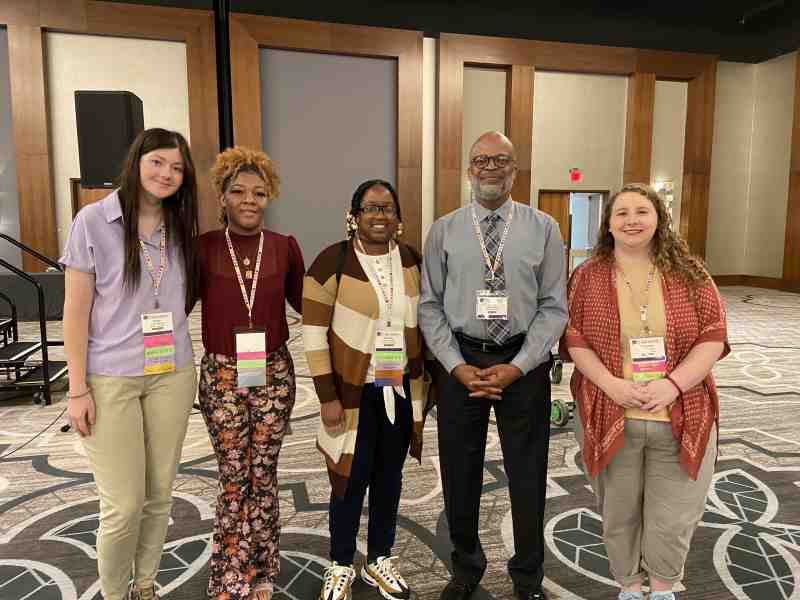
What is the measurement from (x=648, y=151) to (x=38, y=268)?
38.0ft

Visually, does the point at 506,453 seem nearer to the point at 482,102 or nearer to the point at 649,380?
the point at 649,380

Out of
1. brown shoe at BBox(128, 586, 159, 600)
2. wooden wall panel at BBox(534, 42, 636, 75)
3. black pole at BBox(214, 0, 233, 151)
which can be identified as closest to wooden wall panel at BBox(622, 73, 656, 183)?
wooden wall panel at BBox(534, 42, 636, 75)

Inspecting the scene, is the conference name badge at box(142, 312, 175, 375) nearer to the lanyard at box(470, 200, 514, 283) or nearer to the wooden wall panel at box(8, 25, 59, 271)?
the lanyard at box(470, 200, 514, 283)

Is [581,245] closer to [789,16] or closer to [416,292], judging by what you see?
[789,16]

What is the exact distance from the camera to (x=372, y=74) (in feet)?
33.9

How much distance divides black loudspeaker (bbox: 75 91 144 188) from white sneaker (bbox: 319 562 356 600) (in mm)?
3452

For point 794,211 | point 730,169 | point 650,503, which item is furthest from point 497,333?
point 730,169

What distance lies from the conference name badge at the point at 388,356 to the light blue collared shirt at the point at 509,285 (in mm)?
112

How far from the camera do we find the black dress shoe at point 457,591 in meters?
1.99

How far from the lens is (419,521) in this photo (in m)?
2.61

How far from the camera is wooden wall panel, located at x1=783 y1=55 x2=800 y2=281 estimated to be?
1197 centimetres

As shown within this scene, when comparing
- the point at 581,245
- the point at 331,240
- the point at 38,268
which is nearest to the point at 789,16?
the point at 581,245

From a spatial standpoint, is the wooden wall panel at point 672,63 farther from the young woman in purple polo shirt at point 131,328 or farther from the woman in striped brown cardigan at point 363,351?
the young woman in purple polo shirt at point 131,328

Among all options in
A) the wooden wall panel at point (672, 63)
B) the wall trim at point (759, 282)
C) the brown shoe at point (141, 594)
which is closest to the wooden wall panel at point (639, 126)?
the wooden wall panel at point (672, 63)
